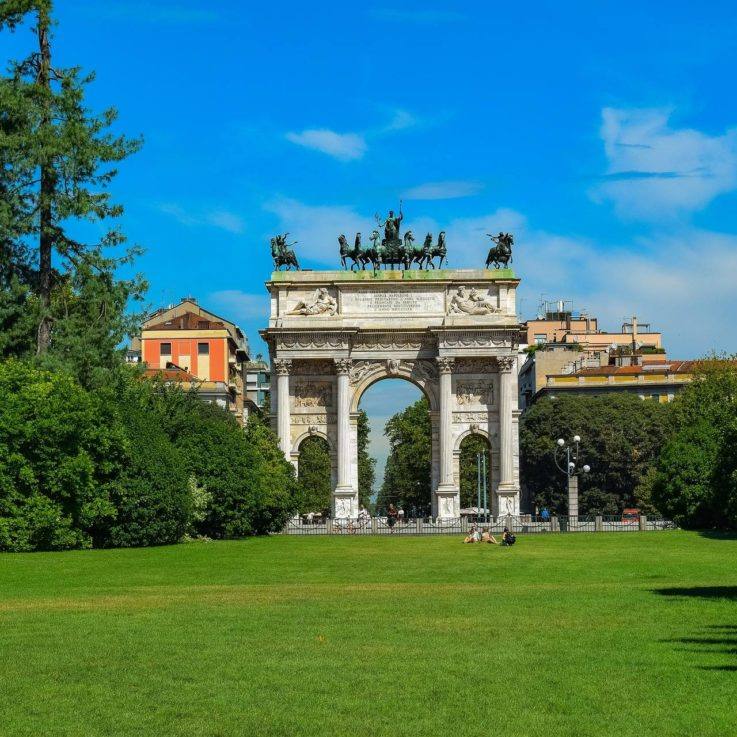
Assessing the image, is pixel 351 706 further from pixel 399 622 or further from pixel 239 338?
pixel 239 338

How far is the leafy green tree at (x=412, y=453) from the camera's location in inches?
4464

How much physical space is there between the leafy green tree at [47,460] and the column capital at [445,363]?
3437 cm

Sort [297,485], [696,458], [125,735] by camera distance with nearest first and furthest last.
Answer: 1. [125,735]
2. [696,458]
3. [297,485]

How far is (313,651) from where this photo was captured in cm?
1630

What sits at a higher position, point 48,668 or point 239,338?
point 239,338

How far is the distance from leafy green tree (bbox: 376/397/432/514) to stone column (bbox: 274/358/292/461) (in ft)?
123

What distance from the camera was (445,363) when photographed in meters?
74.4

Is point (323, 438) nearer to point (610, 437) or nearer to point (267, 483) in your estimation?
point (267, 483)

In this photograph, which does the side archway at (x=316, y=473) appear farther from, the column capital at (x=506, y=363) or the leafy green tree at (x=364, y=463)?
the column capital at (x=506, y=363)

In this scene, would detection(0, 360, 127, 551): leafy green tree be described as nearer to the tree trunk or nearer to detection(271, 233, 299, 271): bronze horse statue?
the tree trunk

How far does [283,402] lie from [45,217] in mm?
30743

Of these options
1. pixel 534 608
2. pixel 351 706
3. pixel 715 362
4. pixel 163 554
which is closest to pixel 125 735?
pixel 351 706

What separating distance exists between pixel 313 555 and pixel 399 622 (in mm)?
21230

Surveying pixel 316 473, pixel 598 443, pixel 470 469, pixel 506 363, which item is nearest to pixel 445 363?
pixel 506 363
